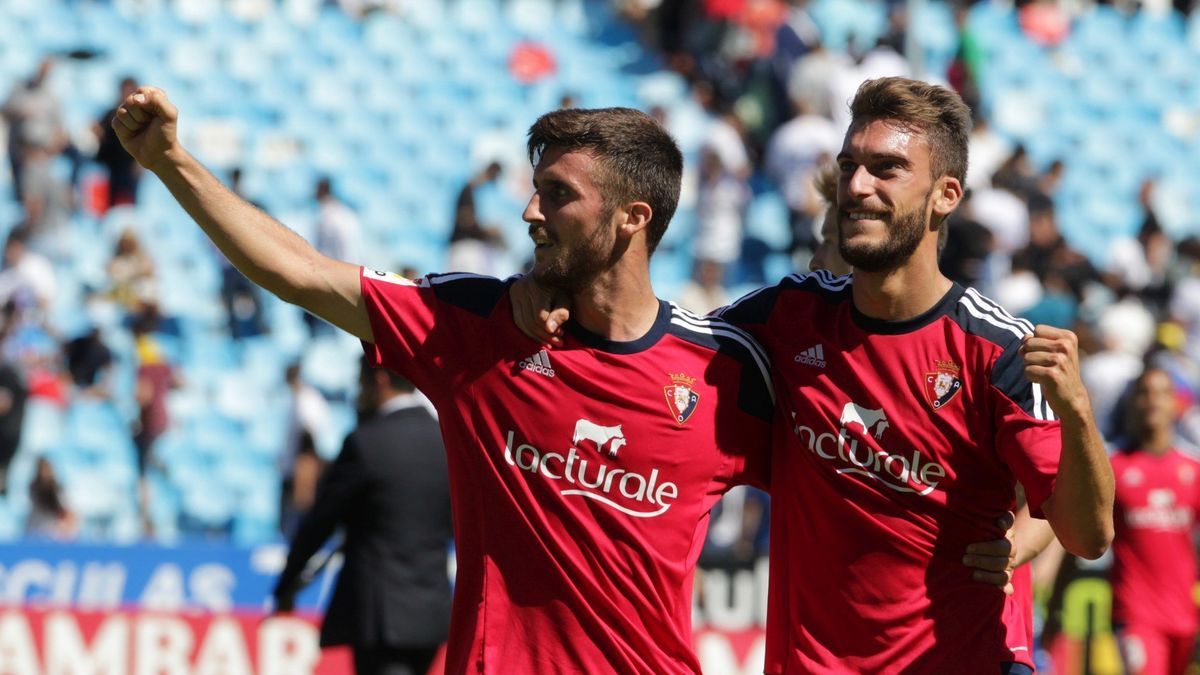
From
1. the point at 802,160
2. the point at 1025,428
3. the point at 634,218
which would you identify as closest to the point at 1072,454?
the point at 1025,428

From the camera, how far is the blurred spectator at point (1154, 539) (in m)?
9.39

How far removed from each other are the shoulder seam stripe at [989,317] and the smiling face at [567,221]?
94 centimetres

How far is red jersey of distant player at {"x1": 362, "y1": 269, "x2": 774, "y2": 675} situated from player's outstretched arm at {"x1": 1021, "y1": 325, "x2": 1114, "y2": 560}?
0.84 meters

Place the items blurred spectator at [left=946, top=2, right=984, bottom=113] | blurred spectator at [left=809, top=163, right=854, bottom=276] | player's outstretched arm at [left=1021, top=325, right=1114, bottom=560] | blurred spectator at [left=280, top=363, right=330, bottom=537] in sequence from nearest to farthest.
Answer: player's outstretched arm at [left=1021, top=325, right=1114, bottom=560], blurred spectator at [left=809, top=163, right=854, bottom=276], blurred spectator at [left=280, top=363, right=330, bottom=537], blurred spectator at [left=946, top=2, right=984, bottom=113]

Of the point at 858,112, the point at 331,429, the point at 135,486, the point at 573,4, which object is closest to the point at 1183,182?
the point at 573,4

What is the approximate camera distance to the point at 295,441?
13727mm

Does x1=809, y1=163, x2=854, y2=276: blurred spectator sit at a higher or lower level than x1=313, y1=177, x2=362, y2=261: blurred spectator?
lower

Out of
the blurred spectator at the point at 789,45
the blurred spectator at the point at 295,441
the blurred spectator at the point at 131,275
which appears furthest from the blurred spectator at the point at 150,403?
the blurred spectator at the point at 789,45

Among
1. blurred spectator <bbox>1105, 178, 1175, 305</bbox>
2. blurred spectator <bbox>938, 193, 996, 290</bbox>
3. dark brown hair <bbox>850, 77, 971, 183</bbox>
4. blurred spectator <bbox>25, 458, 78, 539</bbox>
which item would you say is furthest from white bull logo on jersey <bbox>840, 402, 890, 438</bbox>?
blurred spectator <bbox>1105, 178, 1175, 305</bbox>

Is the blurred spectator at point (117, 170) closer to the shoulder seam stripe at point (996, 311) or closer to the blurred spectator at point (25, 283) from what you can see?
the blurred spectator at point (25, 283)

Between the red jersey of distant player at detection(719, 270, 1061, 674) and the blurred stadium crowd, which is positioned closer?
the red jersey of distant player at detection(719, 270, 1061, 674)

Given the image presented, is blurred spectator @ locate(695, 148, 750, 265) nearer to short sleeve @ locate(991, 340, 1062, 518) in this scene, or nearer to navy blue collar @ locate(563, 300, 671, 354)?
navy blue collar @ locate(563, 300, 671, 354)

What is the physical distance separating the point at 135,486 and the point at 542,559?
10892 millimetres

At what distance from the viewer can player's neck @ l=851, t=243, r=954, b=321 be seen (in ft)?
15.6
